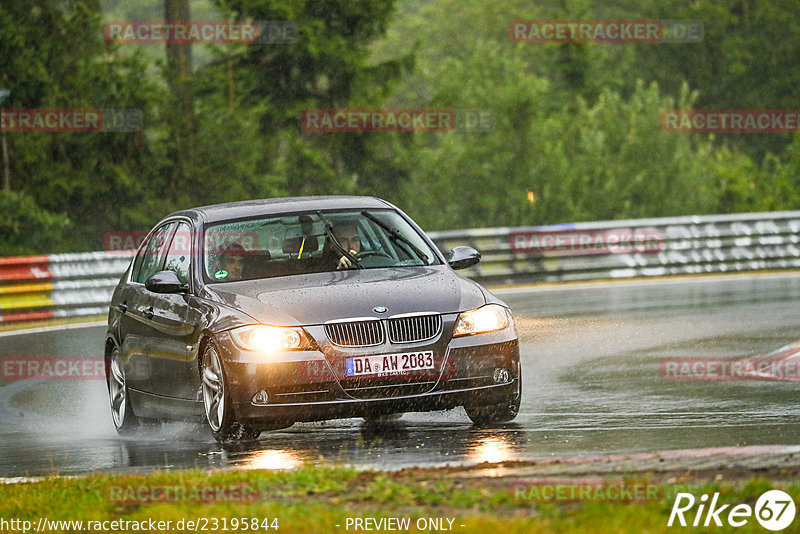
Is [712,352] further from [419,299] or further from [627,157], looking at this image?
[627,157]

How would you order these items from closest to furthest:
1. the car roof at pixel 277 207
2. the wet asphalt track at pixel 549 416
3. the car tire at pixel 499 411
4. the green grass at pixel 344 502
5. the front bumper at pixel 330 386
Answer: the green grass at pixel 344 502 → the wet asphalt track at pixel 549 416 → the front bumper at pixel 330 386 → the car tire at pixel 499 411 → the car roof at pixel 277 207

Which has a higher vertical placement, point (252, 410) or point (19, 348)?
point (252, 410)

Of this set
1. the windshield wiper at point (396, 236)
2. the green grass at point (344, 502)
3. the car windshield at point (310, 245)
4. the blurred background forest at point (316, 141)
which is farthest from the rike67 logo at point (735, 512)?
the blurred background forest at point (316, 141)

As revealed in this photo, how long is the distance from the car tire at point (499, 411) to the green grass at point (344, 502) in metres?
2.43

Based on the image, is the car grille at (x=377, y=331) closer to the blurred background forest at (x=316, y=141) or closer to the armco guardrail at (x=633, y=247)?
the armco guardrail at (x=633, y=247)

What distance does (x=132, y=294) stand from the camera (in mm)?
11906

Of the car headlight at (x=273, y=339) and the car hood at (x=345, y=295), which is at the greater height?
the car hood at (x=345, y=295)

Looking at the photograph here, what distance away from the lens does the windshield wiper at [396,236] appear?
36.0 feet

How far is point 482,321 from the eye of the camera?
9.90 metres

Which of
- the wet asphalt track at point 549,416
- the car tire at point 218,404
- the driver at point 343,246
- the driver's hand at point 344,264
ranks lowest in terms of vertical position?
the wet asphalt track at point 549,416

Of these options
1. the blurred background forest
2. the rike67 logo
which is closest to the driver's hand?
the rike67 logo

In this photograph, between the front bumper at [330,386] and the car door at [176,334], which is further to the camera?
the car door at [176,334]

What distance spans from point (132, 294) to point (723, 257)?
16.8 meters

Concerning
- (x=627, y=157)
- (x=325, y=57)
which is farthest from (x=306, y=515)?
(x=627, y=157)
